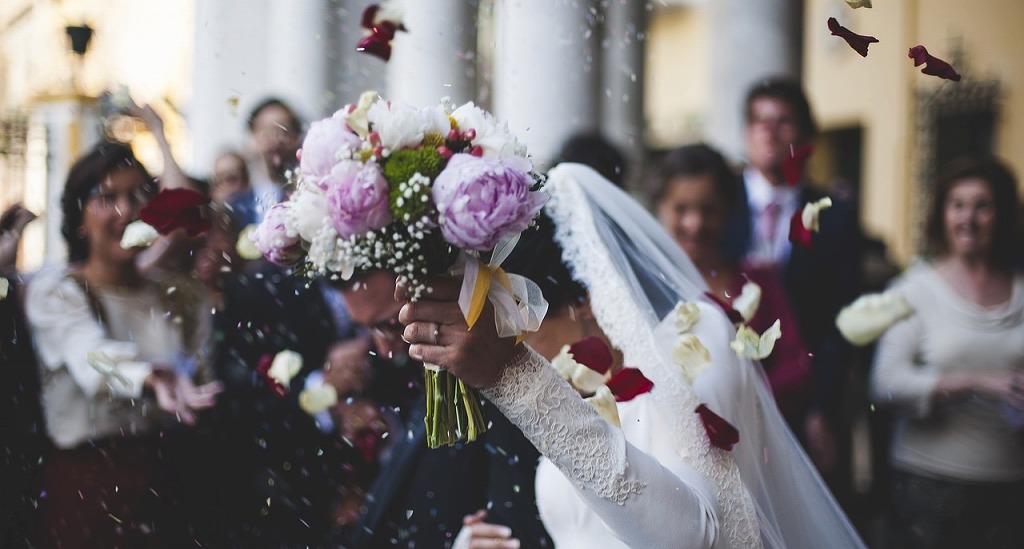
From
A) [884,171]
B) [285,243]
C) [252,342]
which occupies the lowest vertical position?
[884,171]

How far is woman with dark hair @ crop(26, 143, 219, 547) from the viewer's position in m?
3.90

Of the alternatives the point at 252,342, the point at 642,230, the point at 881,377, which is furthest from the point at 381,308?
the point at 881,377

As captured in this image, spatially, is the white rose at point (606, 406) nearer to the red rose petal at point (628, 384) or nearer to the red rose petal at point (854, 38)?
the red rose petal at point (628, 384)

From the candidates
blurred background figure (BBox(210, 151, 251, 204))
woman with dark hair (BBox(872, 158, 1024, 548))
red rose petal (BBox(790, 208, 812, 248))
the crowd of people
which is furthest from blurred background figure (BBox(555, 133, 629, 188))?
blurred background figure (BBox(210, 151, 251, 204))

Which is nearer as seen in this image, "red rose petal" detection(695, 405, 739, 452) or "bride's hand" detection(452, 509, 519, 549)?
"red rose petal" detection(695, 405, 739, 452)

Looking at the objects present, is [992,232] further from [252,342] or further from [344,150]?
[344,150]

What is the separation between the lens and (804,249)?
450 cm

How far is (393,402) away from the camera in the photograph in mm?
3695

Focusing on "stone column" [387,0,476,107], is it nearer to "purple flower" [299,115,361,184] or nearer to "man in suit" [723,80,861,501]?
"man in suit" [723,80,861,501]

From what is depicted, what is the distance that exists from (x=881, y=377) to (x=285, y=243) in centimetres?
314

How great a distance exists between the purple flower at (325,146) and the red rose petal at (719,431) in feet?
3.43

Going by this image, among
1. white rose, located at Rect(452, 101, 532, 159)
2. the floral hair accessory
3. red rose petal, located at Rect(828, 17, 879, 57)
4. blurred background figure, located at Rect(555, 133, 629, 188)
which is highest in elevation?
red rose petal, located at Rect(828, 17, 879, 57)

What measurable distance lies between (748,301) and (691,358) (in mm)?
1090

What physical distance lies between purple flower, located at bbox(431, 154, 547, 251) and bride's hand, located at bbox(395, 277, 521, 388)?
154 millimetres
